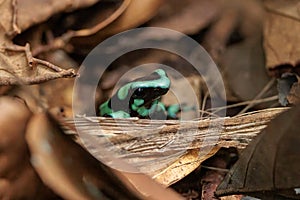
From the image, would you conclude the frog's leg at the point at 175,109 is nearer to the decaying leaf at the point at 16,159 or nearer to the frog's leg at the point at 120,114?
the frog's leg at the point at 120,114

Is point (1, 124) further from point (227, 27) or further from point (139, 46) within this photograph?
point (227, 27)

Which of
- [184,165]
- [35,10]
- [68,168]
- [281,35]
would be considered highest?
[35,10]

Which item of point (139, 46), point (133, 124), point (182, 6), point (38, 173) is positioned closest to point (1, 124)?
point (38, 173)

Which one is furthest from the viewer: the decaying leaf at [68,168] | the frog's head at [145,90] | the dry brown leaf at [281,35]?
the dry brown leaf at [281,35]

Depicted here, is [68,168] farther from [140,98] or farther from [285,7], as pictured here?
[285,7]

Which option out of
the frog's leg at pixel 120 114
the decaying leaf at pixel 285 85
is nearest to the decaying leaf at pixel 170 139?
the frog's leg at pixel 120 114

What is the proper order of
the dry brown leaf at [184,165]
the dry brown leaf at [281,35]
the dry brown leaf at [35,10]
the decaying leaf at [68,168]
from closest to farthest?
the decaying leaf at [68,168]
the dry brown leaf at [184,165]
the dry brown leaf at [35,10]
the dry brown leaf at [281,35]

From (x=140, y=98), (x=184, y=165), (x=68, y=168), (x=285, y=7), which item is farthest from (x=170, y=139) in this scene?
(x=285, y=7)

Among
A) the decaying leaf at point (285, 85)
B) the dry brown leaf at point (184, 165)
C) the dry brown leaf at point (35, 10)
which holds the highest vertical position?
the dry brown leaf at point (35, 10)
